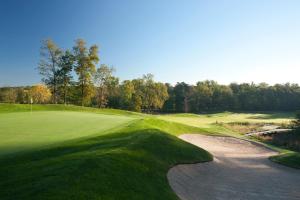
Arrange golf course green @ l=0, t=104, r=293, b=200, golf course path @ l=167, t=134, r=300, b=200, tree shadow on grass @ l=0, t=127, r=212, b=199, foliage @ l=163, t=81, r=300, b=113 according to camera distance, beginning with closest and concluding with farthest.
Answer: tree shadow on grass @ l=0, t=127, r=212, b=199 → golf course green @ l=0, t=104, r=293, b=200 → golf course path @ l=167, t=134, r=300, b=200 → foliage @ l=163, t=81, r=300, b=113

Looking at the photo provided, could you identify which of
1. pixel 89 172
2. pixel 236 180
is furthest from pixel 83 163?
pixel 236 180

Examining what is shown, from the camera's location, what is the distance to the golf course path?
12633mm

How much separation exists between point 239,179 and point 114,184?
350 inches

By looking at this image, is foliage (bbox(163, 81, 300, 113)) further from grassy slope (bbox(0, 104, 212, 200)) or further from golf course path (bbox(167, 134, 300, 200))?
grassy slope (bbox(0, 104, 212, 200))

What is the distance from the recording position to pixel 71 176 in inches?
352

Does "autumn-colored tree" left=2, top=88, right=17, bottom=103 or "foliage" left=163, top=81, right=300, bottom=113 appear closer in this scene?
"foliage" left=163, top=81, right=300, bottom=113

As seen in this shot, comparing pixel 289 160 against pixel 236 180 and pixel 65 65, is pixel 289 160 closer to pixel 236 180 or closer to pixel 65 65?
pixel 236 180

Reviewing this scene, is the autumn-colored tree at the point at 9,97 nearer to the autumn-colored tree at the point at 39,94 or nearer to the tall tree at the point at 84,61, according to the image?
the autumn-colored tree at the point at 39,94

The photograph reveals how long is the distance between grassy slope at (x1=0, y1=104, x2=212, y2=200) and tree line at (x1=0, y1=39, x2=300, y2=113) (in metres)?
46.1

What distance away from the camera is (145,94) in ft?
304

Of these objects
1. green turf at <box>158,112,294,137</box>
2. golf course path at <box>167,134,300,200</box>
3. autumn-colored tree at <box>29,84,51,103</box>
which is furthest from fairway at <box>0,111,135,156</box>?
autumn-colored tree at <box>29,84,51,103</box>

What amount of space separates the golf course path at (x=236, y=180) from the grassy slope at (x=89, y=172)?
0.89 m

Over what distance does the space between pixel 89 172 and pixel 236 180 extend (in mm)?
9023

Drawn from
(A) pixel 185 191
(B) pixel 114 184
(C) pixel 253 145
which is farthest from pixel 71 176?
(C) pixel 253 145
